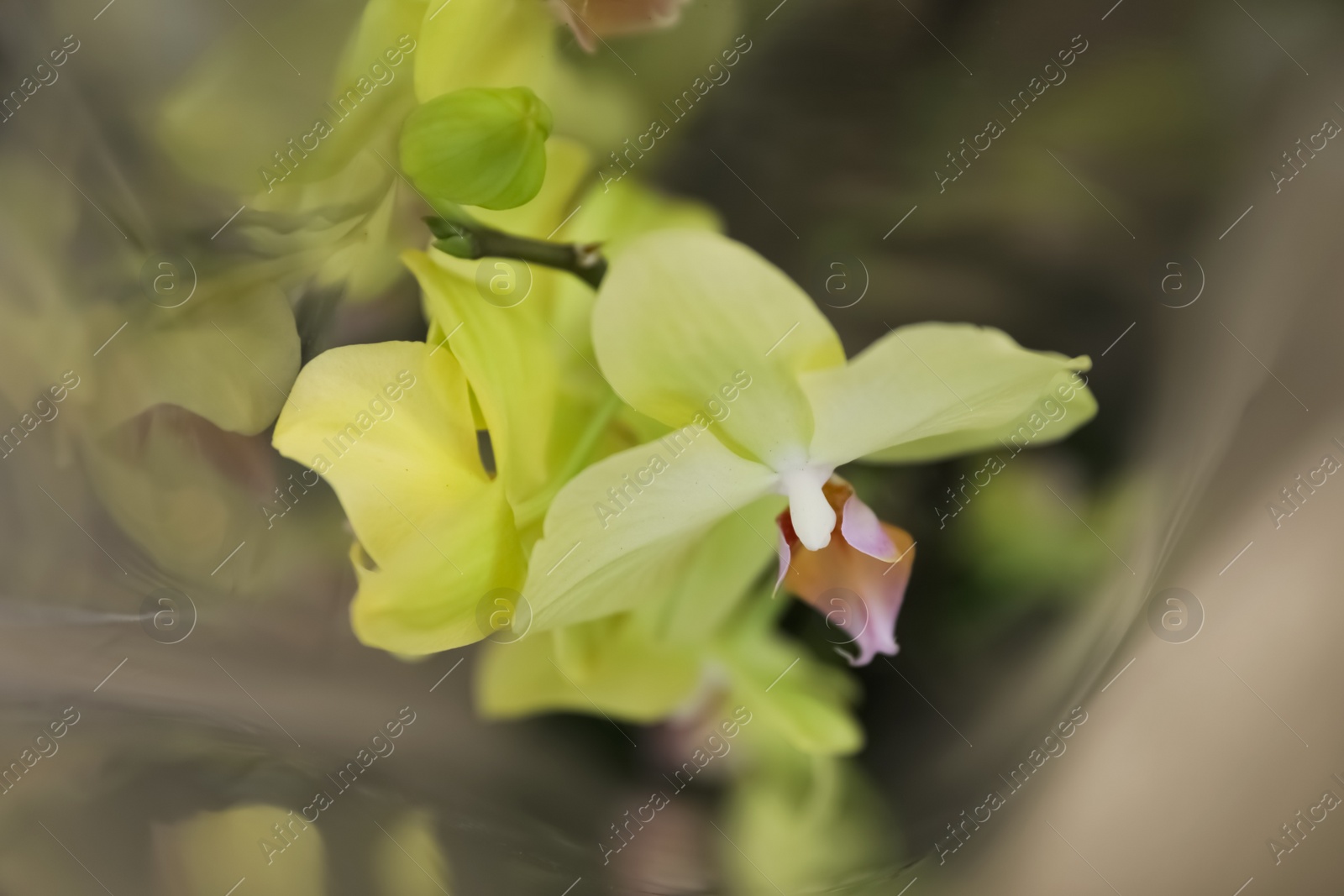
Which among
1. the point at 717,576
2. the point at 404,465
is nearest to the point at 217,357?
the point at 404,465

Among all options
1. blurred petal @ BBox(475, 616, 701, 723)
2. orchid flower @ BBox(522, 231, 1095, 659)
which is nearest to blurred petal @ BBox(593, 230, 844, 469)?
orchid flower @ BBox(522, 231, 1095, 659)

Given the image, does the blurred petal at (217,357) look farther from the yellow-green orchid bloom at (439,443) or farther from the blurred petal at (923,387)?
the blurred petal at (923,387)

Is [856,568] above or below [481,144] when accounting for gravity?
below

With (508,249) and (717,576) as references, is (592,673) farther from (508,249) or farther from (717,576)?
(508,249)

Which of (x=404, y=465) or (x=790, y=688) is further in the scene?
(x=790, y=688)

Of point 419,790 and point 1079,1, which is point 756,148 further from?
point 419,790

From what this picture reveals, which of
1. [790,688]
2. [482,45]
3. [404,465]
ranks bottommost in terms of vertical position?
[790,688]

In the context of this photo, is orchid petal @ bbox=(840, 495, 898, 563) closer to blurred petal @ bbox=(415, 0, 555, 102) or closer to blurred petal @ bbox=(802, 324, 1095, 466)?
blurred petal @ bbox=(802, 324, 1095, 466)
